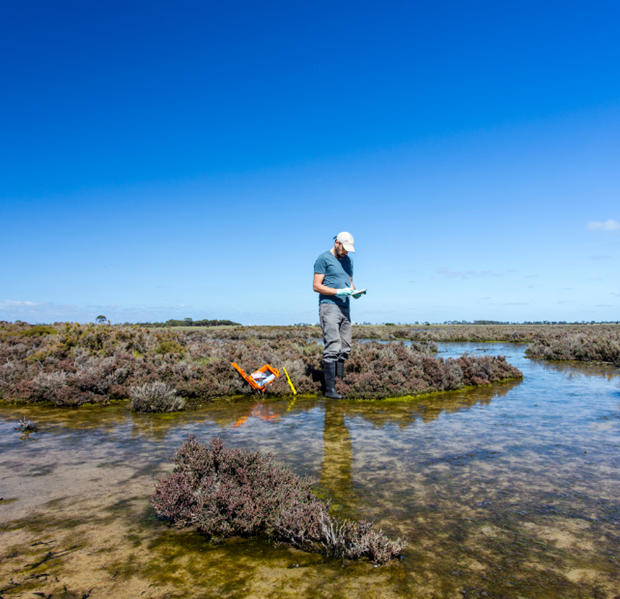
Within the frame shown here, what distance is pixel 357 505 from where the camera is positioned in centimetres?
343

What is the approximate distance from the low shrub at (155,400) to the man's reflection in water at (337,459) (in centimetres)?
272

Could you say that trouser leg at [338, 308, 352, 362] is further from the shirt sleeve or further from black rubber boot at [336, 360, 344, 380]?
the shirt sleeve

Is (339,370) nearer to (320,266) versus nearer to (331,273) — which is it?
(331,273)

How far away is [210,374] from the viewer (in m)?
9.66

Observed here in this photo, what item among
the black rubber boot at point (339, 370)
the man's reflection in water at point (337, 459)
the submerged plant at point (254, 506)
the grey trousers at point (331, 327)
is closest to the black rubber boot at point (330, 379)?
the grey trousers at point (331, 327)

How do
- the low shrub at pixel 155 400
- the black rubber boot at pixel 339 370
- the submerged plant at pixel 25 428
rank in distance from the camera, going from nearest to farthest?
the submerged plant at pixel 25 428 < the low shrub at pixel 155 400 < the black rubber boot at pixel 339 370

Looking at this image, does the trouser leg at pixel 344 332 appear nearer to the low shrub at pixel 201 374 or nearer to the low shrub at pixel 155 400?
the low shrub at pixel 201 374

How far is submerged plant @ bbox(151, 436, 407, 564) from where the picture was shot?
9.04ft

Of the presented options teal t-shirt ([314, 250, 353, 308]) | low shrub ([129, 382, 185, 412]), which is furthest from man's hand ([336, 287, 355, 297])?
low shrub ([129, 382, 185, 412])

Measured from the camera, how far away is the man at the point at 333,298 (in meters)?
8.57

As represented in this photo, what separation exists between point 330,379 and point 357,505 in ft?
17.7

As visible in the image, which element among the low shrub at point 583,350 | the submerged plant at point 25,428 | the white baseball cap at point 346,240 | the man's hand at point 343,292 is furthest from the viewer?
the low shrub at point 583,350

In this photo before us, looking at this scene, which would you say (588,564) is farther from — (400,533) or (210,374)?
(210,374)

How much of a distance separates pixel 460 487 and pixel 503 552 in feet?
3.51
